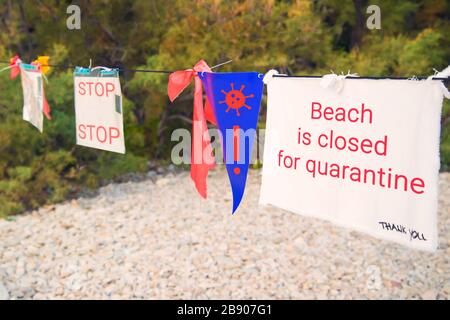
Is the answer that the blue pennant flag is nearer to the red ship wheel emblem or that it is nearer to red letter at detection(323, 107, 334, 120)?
the red ship wheel emblem

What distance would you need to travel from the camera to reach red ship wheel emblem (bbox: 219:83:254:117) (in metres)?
2.91

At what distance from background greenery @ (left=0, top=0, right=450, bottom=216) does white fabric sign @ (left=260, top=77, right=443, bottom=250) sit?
4809 millimetres

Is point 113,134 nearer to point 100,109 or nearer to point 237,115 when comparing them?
point 100,109

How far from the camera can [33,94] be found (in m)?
4.80

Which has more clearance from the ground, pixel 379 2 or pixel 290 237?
pixel 379 2

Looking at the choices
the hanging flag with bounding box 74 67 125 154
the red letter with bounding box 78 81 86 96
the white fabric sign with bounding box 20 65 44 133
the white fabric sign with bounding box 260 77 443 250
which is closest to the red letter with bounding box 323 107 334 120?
the white fabric sign with bounding box 260 77 443 250

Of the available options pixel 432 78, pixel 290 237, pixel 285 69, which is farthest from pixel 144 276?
pixel 285 69

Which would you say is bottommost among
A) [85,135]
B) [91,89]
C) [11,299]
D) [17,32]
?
[11,299]

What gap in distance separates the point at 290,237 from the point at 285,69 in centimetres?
339

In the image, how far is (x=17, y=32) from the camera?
26.4 feet

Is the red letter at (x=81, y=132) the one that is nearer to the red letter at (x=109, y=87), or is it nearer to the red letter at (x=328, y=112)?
the red letter at (x=109, y=87)

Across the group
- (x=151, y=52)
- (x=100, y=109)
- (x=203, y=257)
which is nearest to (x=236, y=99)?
(x=100, y=109)

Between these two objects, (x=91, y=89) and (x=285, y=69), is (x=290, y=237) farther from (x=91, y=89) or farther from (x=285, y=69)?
(x=285, y=69)

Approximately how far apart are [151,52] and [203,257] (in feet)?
15.2
